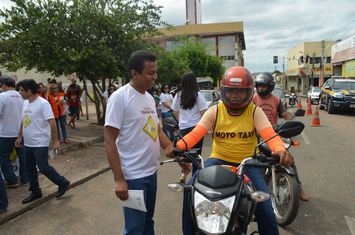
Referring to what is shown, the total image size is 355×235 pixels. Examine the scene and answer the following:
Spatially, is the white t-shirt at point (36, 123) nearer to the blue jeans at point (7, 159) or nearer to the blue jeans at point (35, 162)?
the blue jeans at point (35, 162)

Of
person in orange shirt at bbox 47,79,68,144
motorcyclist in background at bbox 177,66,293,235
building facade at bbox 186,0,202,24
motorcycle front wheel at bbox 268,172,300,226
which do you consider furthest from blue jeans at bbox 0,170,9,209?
building facade at bbox 186,0,202,24

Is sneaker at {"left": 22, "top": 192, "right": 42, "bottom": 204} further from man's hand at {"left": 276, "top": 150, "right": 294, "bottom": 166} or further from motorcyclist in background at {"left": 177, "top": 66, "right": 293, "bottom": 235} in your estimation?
man's hand at {"left": 276, "top": 150, "right": 294, "bottom": 166}

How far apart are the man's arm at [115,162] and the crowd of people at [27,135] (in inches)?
110

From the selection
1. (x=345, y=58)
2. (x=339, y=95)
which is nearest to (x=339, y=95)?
(x=339, y=95)

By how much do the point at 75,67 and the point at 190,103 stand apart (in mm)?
6606

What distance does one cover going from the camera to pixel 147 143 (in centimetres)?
296

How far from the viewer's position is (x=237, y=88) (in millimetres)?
2912

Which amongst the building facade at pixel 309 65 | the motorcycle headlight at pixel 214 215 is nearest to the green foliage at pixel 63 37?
the motorcycle headlight at pixel 214 215

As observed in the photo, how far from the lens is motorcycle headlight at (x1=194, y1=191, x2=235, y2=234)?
82.3 inches

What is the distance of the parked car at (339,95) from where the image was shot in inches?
679

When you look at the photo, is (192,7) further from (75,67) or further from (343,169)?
(343,169)

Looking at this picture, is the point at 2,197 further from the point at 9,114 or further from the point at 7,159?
the point at 9,114

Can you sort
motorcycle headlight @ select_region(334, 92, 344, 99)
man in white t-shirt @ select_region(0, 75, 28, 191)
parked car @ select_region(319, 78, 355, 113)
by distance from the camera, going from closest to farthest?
man in white t-shirt @ select_region(0, 75, 28, 191), parked car @ select_region(319, 78, 355, 113), motorcycle headlight @ select_region(334, 92, 344, 99)

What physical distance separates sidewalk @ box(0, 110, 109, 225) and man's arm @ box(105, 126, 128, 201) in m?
2.91
